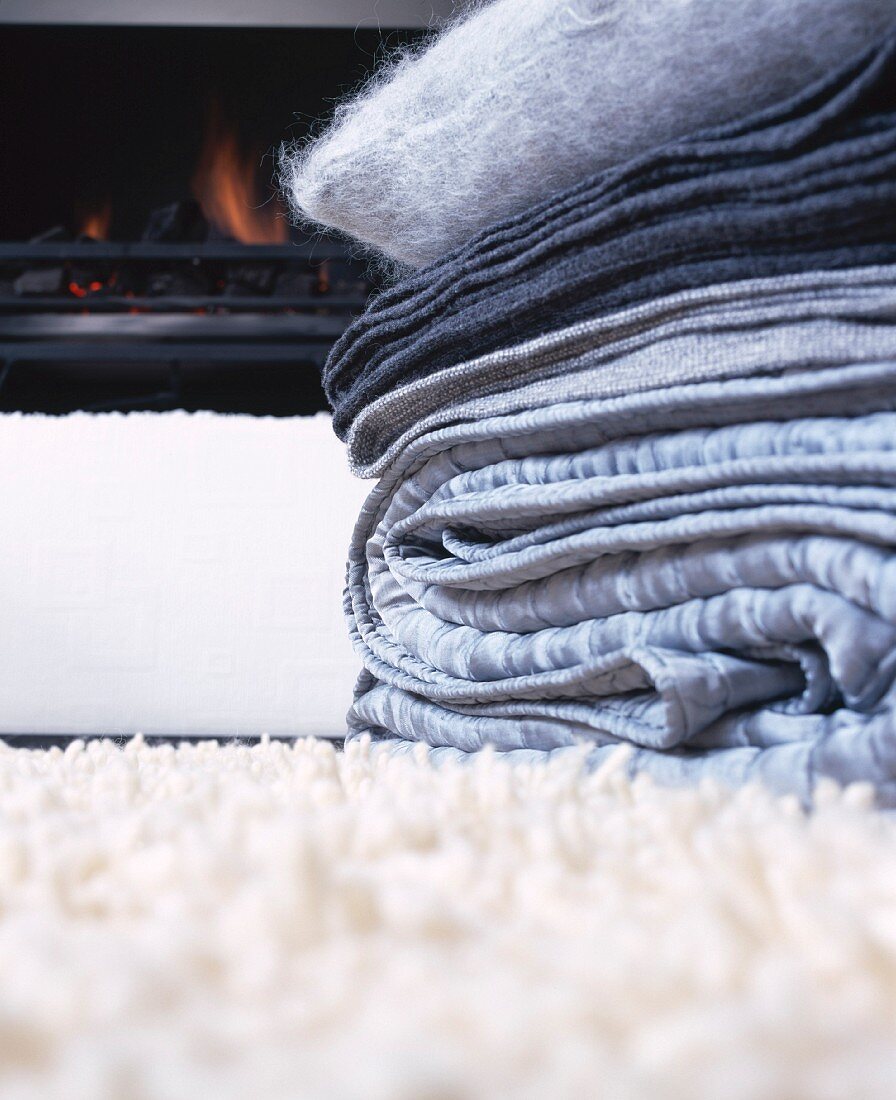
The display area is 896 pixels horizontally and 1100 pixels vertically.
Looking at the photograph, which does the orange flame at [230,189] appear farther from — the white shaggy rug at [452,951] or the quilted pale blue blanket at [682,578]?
the white shaggy rug at [452,951]

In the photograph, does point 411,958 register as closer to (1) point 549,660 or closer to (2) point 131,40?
(1) point 549,660

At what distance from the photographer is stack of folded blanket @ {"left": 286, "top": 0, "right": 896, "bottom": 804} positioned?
0.94 ft

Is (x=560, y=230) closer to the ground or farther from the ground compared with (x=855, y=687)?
farther from the ground

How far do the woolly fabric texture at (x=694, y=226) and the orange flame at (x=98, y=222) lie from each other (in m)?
2.25

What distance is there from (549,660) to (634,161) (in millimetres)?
173

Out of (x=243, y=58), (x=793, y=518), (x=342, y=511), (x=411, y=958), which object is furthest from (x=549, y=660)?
(x=243, y=58)

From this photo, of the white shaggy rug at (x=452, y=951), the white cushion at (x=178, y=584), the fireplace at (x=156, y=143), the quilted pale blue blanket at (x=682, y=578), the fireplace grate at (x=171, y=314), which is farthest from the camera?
the fireplace at (x=156, y=143)

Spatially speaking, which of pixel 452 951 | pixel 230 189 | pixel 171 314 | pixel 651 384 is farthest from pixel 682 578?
pixel 230 189

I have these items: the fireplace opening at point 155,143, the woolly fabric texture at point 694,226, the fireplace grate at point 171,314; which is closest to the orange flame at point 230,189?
the fireplace opening at point 155,143

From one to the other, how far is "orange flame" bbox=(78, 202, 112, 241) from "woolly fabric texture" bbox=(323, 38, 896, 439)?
225cm

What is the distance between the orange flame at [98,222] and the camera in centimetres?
243

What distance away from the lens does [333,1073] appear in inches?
4.7

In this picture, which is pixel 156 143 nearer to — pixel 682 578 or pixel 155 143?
pixel 155 143

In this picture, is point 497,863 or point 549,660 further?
point 549,660
